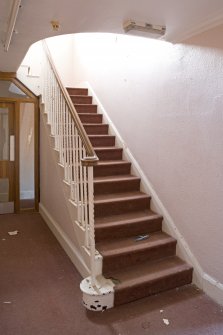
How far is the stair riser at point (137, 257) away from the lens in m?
2.55

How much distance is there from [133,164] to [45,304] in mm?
2042

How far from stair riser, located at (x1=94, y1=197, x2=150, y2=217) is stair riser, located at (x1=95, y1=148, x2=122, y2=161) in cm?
91

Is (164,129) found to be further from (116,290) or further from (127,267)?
(116,290)

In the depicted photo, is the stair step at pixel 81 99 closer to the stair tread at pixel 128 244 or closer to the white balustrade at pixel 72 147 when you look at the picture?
the white balustrade at pixel 72 147

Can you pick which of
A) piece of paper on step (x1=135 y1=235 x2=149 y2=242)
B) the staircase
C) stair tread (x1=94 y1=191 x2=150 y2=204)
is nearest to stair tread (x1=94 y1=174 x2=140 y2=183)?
the staircase

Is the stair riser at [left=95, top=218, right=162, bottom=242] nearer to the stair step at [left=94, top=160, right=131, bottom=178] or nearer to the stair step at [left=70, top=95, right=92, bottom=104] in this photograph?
the stair step at [left=94, top=160, right=131, bottom=178]

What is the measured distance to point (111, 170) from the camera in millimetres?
3697

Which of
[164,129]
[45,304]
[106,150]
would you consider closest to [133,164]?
[106,150]

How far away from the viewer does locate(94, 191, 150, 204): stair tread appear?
314cm

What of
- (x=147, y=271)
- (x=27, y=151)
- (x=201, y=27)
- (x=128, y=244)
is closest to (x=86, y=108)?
(x=27, y=151)

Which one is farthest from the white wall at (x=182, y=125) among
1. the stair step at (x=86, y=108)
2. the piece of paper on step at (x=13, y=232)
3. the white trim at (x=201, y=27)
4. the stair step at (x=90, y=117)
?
the piece of paper on step at (x=13, y=232)

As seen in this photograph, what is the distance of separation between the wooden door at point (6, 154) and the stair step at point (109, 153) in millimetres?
1709

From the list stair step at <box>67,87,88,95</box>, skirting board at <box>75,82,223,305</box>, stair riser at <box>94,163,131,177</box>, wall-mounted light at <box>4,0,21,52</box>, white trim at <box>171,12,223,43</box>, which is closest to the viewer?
wall-mounted light at <box>4,0,21,52</box>

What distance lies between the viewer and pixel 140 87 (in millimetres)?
3557
